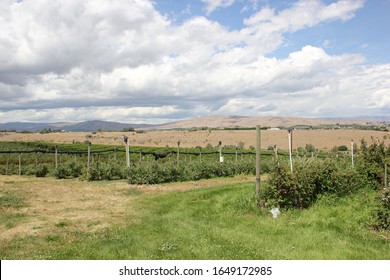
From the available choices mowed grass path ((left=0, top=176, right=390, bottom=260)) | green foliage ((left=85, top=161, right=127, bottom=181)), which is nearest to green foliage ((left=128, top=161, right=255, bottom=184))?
green foliage ((left=85, top=161, right=127, bottom=181))

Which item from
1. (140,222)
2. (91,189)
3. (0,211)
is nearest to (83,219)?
(140,222)

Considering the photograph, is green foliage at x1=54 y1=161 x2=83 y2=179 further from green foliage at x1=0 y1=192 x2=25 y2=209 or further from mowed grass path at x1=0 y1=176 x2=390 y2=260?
mowed grass path at x1=0 y1=176 x2=390 y2=260

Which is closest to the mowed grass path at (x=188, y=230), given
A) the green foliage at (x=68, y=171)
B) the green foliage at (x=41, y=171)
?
the green foliage at (x=68, y=171)

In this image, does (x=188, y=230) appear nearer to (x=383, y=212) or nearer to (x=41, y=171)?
(x=383, y=212)

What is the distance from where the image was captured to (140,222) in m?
11.0

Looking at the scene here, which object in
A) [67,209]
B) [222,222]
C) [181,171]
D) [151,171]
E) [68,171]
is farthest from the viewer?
[68,171]

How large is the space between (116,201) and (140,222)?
447cm

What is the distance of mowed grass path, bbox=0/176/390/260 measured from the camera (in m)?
7.58

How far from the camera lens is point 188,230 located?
31.4ft

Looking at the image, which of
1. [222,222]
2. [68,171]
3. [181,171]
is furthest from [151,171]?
[222,222]

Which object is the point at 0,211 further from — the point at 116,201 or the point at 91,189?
the point at 91,189

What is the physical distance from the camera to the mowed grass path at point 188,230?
758 cm

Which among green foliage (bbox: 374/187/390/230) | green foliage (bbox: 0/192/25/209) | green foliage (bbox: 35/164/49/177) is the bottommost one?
green foliage (bbox: 35/164/49/177)

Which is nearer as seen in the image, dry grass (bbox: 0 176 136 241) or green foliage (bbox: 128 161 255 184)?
dry grass (bbox: 0 176 136 241)
